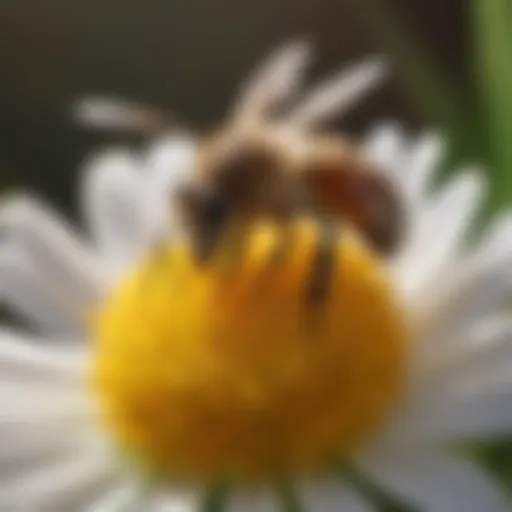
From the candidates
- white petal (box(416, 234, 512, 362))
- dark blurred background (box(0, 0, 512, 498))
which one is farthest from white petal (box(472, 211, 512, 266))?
dark blurred background (box(0, 0, 512, 498))

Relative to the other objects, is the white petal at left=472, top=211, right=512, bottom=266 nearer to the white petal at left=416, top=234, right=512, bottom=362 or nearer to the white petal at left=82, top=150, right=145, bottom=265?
the white petal at left=416, top=234, right=512, bottom=362

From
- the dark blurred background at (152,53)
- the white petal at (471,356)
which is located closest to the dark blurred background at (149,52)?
the dark blurred background at (152,53)

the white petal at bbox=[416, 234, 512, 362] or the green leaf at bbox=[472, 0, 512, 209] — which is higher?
the green leaf at bbox=[472, 0, 512, 209]

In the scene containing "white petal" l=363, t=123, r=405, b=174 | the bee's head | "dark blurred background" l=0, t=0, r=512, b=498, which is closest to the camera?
the bee's head

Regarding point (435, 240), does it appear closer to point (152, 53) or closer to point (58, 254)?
point (58, 254)

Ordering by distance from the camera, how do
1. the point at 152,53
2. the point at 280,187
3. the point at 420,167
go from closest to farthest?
the point at 280,187 < the point at 420,167 < the point at 152,53

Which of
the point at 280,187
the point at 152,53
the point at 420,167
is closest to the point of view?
the point at 280,187

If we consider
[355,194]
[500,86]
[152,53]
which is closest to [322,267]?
[355,194]

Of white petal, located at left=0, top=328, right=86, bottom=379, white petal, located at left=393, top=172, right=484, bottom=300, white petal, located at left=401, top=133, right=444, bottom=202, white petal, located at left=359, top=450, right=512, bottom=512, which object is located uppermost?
white petal, located at left=401, top=133, right=444, bottom=202
